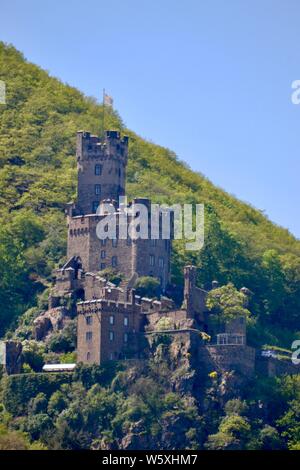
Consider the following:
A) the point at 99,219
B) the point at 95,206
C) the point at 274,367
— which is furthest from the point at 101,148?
the point at 274,367

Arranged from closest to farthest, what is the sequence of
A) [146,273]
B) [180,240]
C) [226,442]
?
1. [226,442]
2. [146,273]
3. [180,240]

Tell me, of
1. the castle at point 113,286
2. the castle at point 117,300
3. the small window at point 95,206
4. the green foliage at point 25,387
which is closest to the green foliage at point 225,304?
the castle at point 117,300

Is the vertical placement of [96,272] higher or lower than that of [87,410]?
higher

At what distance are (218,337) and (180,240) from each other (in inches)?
829

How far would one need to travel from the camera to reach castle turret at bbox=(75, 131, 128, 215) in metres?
180

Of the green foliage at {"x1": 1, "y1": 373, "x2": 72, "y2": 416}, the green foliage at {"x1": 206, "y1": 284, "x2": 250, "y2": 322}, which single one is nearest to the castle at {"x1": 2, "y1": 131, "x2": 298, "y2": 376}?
the green foliage at {"x1": 206, "y1": 284, "x2": 250, "y2": 322}

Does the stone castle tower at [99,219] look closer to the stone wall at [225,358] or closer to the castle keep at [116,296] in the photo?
the castle keep at [116,296]

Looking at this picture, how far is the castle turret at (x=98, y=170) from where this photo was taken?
7072 inches

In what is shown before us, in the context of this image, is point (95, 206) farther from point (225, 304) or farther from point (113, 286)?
point (225, 304)

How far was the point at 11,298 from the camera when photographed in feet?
580

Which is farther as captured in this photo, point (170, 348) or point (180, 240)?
point (180, 240)

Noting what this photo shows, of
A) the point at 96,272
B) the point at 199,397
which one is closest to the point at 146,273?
the point at 96,272

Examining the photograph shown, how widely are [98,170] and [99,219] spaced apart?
7.71 metres
